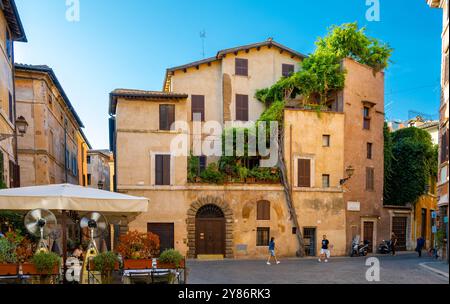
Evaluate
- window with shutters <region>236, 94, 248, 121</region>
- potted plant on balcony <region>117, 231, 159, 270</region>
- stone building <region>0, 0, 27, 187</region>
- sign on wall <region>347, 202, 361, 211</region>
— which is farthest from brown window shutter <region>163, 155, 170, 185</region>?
potted plant on balcony <region>117, 231, 159, 270</region>

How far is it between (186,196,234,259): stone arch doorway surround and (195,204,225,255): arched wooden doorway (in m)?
0.23

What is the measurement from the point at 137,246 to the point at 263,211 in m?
13.5

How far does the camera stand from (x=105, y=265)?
6.79 m

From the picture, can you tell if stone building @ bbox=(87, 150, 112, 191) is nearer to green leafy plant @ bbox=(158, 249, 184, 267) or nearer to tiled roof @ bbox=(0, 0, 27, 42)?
tiled roof @ bbox=(0, 0, 27, 42)

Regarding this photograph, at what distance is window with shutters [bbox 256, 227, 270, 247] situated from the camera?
2003cm

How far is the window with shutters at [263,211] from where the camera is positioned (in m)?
20.1

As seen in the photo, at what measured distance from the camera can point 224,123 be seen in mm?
23016

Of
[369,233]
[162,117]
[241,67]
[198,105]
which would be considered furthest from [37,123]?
[369,233]

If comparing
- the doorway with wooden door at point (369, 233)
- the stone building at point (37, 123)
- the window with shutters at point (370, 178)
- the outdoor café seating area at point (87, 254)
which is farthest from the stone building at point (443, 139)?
the stone building at point (37, 123)

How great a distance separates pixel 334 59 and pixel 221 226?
11.7 meters
